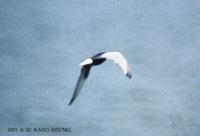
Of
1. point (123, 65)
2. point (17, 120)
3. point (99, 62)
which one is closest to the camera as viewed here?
point (123, 65)

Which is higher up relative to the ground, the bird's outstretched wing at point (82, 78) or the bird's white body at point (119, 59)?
the bird's white body at point (119, 59)

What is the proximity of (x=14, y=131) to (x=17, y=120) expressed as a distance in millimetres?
244

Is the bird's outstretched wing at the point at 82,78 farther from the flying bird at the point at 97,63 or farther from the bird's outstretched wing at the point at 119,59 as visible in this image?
the bird's outstretched wing at the point at 119,59

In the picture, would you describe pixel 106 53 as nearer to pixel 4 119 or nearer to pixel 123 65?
pixel 123 65

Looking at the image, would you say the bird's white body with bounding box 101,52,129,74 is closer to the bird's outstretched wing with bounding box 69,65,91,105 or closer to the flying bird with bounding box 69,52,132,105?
the flying bird with bounding box 69,52,132,105

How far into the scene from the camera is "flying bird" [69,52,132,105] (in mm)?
6705

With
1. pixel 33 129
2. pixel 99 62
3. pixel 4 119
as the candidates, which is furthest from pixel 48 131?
pixel 99 62

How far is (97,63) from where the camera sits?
281 inches

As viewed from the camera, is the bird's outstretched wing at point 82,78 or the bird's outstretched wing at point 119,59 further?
the bird's outstretched wing at point 82,78

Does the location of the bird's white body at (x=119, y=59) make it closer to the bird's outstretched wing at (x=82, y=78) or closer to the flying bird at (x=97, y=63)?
the flying bird at (x=97, y=63)

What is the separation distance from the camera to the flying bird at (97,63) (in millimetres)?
6705

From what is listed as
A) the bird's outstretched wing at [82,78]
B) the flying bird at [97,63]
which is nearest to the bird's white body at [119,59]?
the flying bird at [97,63]

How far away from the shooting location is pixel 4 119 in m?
7.57

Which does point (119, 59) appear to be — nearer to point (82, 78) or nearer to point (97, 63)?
point (97, 63)
